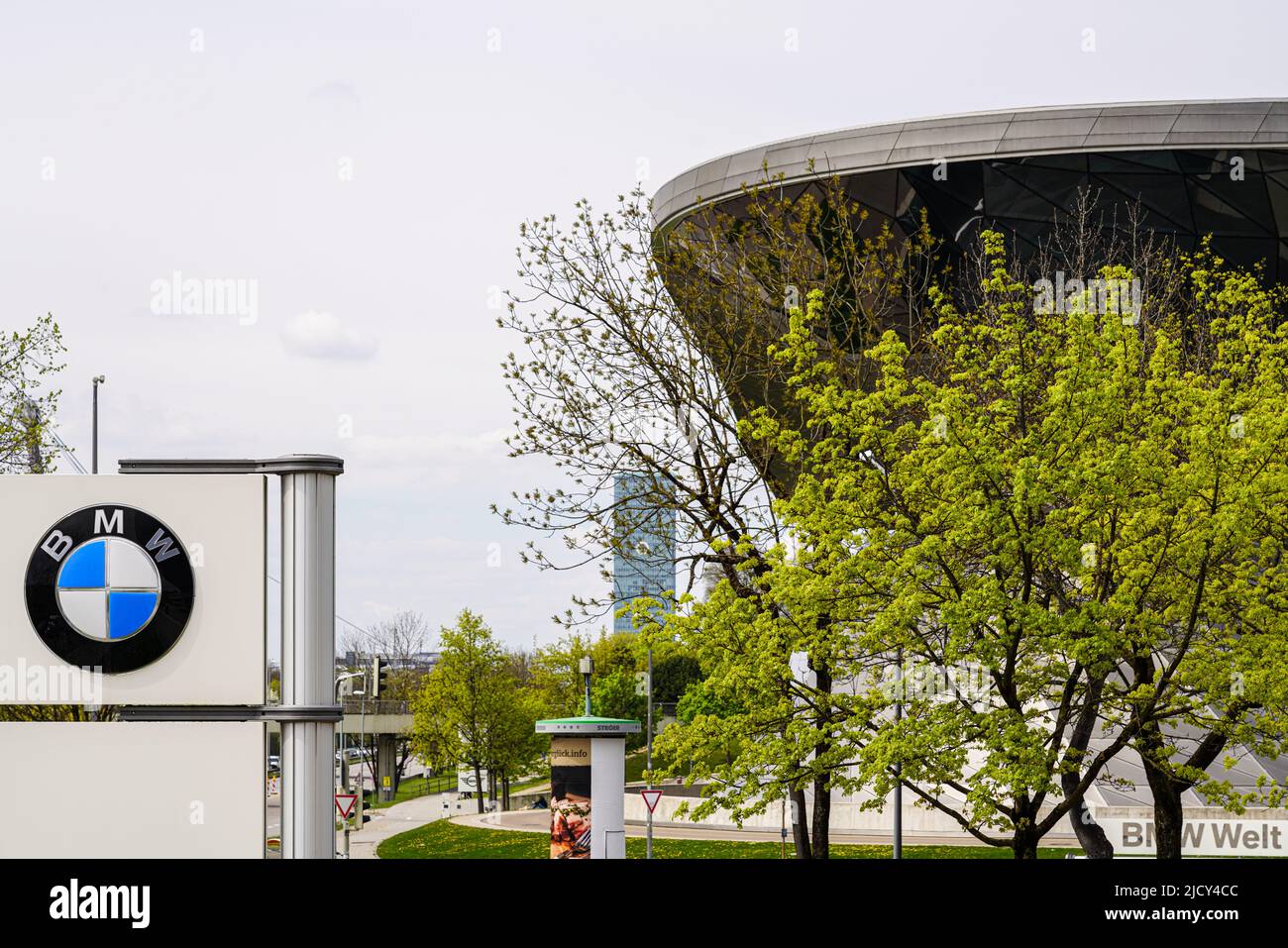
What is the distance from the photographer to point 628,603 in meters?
19.6

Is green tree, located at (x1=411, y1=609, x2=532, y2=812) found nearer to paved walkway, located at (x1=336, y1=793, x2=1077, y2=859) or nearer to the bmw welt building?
paved walkway, located at (x1=336, y1=793, x2=1077, y2=859)

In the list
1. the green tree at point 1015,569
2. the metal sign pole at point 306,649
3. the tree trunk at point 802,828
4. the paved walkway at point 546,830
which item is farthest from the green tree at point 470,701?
the metal sign pole at point 306,649

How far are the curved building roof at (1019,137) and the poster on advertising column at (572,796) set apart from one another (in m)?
20.9

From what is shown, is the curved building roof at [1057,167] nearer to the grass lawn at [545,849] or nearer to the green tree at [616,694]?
the grass lawn at [545,849]

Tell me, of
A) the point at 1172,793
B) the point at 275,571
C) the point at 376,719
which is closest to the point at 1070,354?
the point at 1172,793

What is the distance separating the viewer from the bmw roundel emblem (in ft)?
21.6

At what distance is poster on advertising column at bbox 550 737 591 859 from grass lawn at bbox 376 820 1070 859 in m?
7.13

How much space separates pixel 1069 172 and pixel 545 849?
2482cm

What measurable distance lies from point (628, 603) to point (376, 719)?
2622 inches

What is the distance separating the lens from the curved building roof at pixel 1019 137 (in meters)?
41.9

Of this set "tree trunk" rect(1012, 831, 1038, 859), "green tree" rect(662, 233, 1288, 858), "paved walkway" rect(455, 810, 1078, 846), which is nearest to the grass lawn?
"paved walkway" rect(455, 810, 1078, 846)

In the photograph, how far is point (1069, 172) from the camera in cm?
4319

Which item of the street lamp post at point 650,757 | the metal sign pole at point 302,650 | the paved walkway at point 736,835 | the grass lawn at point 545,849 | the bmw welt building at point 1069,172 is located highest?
the bmw welt building at point 1069,172
